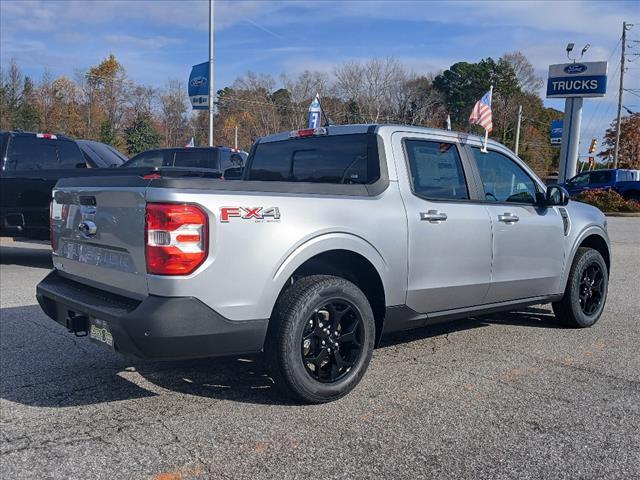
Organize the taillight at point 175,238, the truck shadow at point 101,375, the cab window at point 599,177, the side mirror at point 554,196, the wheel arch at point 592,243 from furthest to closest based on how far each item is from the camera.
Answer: the cab window at point 599,177 < the wheel arch at point 592,243 < the side mirror at point 554,196 < the truck shadow at point 101,375 < the taillight at point 175,238

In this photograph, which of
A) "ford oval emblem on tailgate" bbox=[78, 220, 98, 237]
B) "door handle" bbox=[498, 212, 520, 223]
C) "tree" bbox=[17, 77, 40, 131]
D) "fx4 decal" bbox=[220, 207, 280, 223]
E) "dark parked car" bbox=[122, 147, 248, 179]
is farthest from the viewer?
"tree" bbox=[17, 77, 40, 131]

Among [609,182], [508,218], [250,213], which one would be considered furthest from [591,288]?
[609,182]

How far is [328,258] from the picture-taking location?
424 cm

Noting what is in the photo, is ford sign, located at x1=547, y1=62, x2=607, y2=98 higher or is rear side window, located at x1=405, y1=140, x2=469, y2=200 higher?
ford sign, located at x1=547, y1=62, x2=607, y2=98

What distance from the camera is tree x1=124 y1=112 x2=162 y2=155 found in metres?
43.7

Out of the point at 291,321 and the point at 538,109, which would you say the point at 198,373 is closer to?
the point at 291,321

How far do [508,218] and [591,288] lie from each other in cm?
180

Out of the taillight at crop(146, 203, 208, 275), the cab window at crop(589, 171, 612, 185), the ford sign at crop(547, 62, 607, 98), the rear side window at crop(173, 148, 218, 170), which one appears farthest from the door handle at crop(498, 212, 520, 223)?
the cab window at crop(589, 171, 612, 185)

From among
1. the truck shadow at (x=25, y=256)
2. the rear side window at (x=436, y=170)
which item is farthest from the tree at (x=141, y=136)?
the rear side window at (x=436, y=170)

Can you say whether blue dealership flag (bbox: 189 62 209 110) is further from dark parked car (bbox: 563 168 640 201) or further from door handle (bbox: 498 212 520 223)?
dark parked car (bbox: 563 168 640 201)

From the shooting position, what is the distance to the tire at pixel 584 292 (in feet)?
19.9

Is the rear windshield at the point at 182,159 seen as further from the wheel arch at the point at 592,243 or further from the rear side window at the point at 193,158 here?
the wheel arch at the point at 592,243

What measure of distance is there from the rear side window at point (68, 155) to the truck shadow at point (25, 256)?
1.68 meters

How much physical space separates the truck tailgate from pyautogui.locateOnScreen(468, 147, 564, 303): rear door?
292cm
